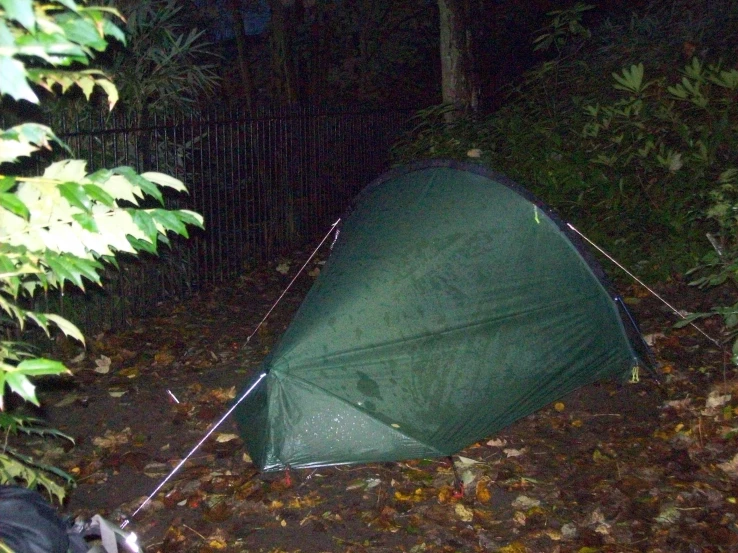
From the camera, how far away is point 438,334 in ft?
14.0

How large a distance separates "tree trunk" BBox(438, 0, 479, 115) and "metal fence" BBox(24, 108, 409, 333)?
1.22m

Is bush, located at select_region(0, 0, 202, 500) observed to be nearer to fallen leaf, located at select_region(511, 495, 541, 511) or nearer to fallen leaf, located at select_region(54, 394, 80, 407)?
fallen leaf, located at select_region(511, 495, 541, 511)

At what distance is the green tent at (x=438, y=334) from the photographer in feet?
13.5

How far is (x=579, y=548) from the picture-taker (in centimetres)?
351

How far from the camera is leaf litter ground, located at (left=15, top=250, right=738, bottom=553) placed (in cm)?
366

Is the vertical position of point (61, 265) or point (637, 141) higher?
point (637, 141)

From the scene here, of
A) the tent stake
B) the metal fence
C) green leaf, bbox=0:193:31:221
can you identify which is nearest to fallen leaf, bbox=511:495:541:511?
the tent stake

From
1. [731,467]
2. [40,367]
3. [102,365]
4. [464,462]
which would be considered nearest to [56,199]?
[40,367]

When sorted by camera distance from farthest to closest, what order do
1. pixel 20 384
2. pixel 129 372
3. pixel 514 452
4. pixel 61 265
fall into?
pixel 129 372
pixel 514 452
pixel 61 265
pixel 20 384

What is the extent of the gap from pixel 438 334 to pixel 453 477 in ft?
2.43

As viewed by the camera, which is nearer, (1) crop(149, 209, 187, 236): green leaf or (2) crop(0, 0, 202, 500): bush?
(2) crop(0, 0, 202, 500): bush

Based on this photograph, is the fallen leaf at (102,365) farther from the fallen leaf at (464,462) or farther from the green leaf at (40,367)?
the green leaf at (40,367)

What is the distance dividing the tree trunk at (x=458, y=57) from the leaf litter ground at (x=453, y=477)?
5.28 m

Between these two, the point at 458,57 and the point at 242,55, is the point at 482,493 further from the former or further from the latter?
the point at 242,55
